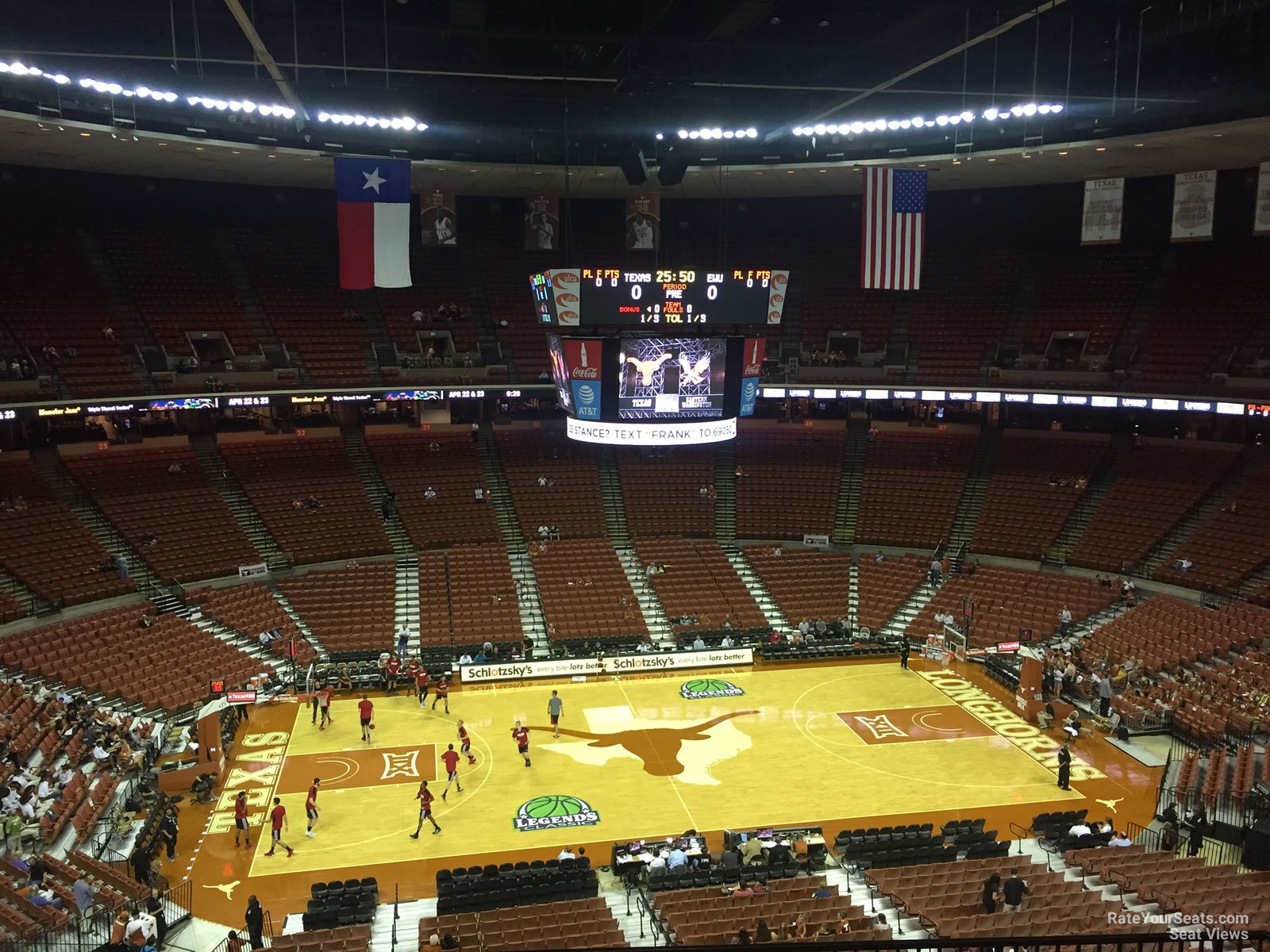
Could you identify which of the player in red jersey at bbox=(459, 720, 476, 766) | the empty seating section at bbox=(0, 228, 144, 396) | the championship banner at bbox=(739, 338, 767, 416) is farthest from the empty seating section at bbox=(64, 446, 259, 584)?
the championship banner at bbox=(739, 338, 767, 416)

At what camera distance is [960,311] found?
46031 millimetres

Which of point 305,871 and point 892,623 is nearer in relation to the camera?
point 305,871

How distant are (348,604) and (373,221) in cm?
1429

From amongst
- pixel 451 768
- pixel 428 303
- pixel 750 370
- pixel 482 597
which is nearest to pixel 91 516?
pixel 482 597

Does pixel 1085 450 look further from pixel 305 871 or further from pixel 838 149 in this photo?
pixel 305 871

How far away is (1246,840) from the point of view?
797 inches

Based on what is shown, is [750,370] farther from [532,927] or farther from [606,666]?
[532,927]

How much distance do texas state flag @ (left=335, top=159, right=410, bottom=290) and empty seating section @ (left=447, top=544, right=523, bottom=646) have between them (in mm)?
12694

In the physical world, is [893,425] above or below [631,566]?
above

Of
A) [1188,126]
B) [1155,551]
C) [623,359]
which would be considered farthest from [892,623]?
[1188,126]

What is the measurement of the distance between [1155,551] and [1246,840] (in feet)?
61.1

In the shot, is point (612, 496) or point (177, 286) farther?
point (612, 496)

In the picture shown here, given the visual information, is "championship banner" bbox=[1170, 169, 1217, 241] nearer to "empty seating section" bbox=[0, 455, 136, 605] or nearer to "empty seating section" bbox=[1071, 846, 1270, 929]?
"empty seating section" bbox=[1071, 846, 1270, 929]

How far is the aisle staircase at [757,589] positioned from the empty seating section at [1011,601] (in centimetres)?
477
